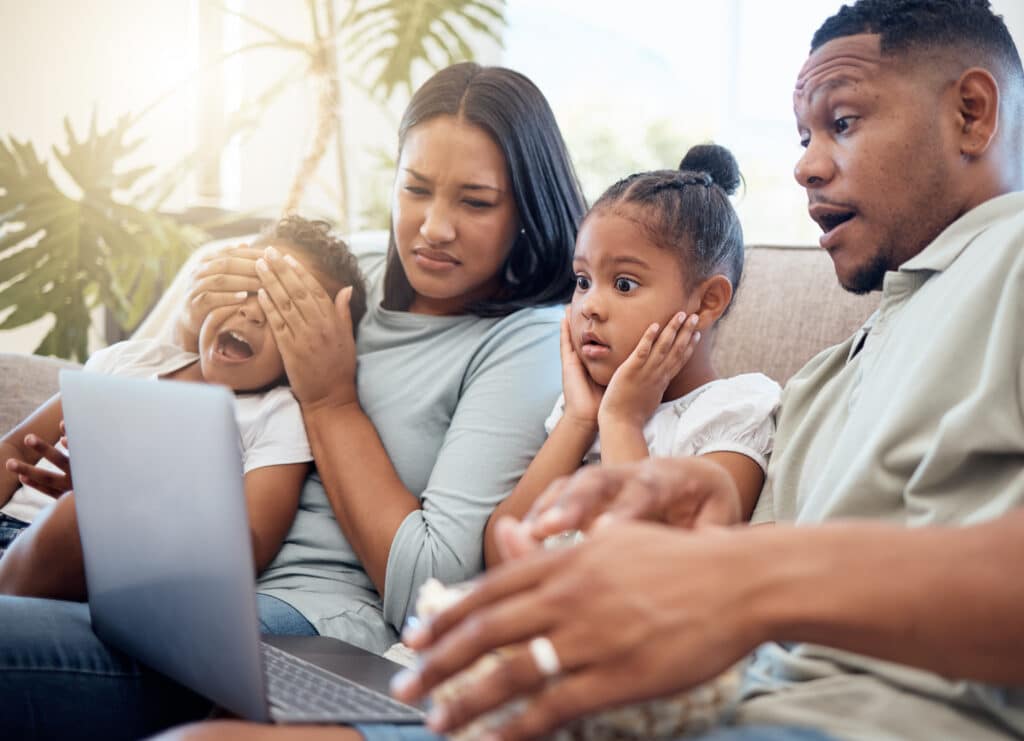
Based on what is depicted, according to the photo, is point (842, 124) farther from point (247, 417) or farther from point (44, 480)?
point (44, 480)

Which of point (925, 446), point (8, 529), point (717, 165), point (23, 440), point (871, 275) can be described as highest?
point (717, 165)

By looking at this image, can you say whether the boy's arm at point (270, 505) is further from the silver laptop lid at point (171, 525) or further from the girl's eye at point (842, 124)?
the girl's eye at point (842, 124)

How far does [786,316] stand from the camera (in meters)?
1.47

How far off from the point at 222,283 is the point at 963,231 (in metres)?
0.94

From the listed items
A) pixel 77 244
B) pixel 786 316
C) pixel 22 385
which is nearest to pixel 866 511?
pixel 786 316

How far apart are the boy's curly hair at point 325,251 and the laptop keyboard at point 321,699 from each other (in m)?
0.67

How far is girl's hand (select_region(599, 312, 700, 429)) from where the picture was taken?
1.22 metres

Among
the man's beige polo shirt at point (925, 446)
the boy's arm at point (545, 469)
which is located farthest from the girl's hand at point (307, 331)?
the man's beige polo shirt at point (925, 446)

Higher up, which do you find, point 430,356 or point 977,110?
point 977,110

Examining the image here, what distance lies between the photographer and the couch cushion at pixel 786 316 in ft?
4.69

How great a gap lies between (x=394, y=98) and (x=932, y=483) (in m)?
→ 3.46

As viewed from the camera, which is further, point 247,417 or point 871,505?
point 247,417

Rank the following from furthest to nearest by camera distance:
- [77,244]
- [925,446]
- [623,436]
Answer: [77,244] < [623,436] < [925,446]

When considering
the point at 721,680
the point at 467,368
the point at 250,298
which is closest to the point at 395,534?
the point at 467,368
